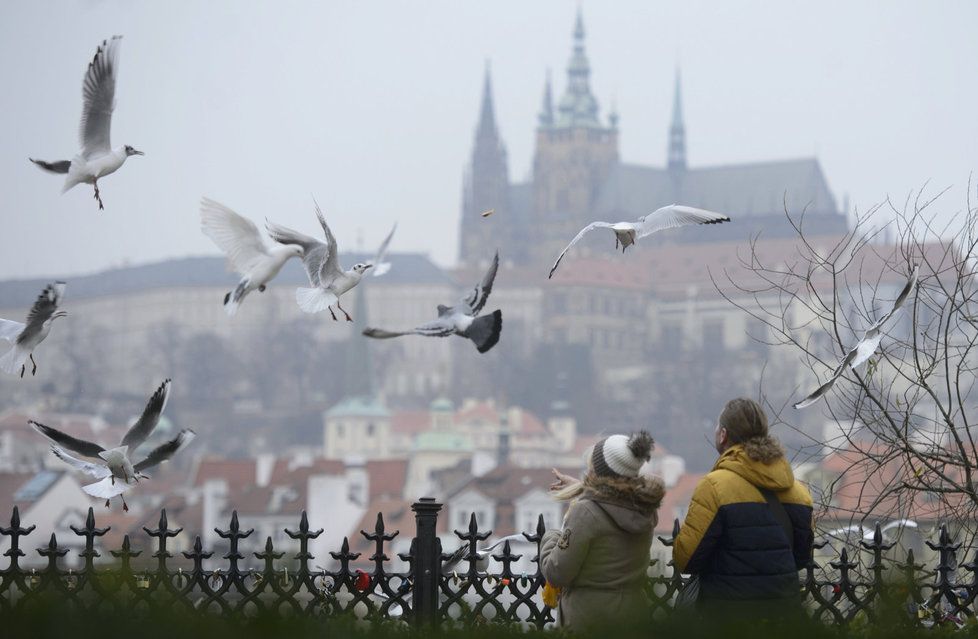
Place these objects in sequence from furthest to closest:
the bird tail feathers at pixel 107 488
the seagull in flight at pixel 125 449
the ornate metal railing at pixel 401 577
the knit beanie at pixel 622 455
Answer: the ornate metal railing at pixel 401 577 → the seagull in flight at pixel 125 449 → the bird tail feathers at pixel 107 488 → the knit beanie at pixel 622 455

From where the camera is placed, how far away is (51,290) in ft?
20.5

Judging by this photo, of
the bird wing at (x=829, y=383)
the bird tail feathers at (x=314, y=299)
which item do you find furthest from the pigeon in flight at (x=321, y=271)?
the bird wing at (x=829, y=383)

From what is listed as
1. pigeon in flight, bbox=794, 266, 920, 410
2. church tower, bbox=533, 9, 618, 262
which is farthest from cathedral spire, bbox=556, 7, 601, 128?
pigeon in flight, bbox=794, 266, 920, 410

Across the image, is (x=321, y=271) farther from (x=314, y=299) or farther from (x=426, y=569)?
(x=426, y=569)

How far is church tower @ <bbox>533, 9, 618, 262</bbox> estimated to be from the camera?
150 metres

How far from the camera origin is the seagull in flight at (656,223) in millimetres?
6387

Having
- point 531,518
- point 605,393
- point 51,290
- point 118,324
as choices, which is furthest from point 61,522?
point 118,324

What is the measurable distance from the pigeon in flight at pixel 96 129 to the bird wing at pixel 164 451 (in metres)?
0.89

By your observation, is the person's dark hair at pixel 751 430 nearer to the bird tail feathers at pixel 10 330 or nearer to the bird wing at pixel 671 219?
the bird wing at pixel 671 219

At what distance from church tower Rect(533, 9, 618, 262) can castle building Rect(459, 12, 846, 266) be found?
0.08 metres

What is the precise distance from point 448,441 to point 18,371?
101m

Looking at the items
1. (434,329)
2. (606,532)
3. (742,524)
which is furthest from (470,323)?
(742,524)

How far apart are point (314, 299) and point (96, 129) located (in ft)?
3.76

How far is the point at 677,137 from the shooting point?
535ft
